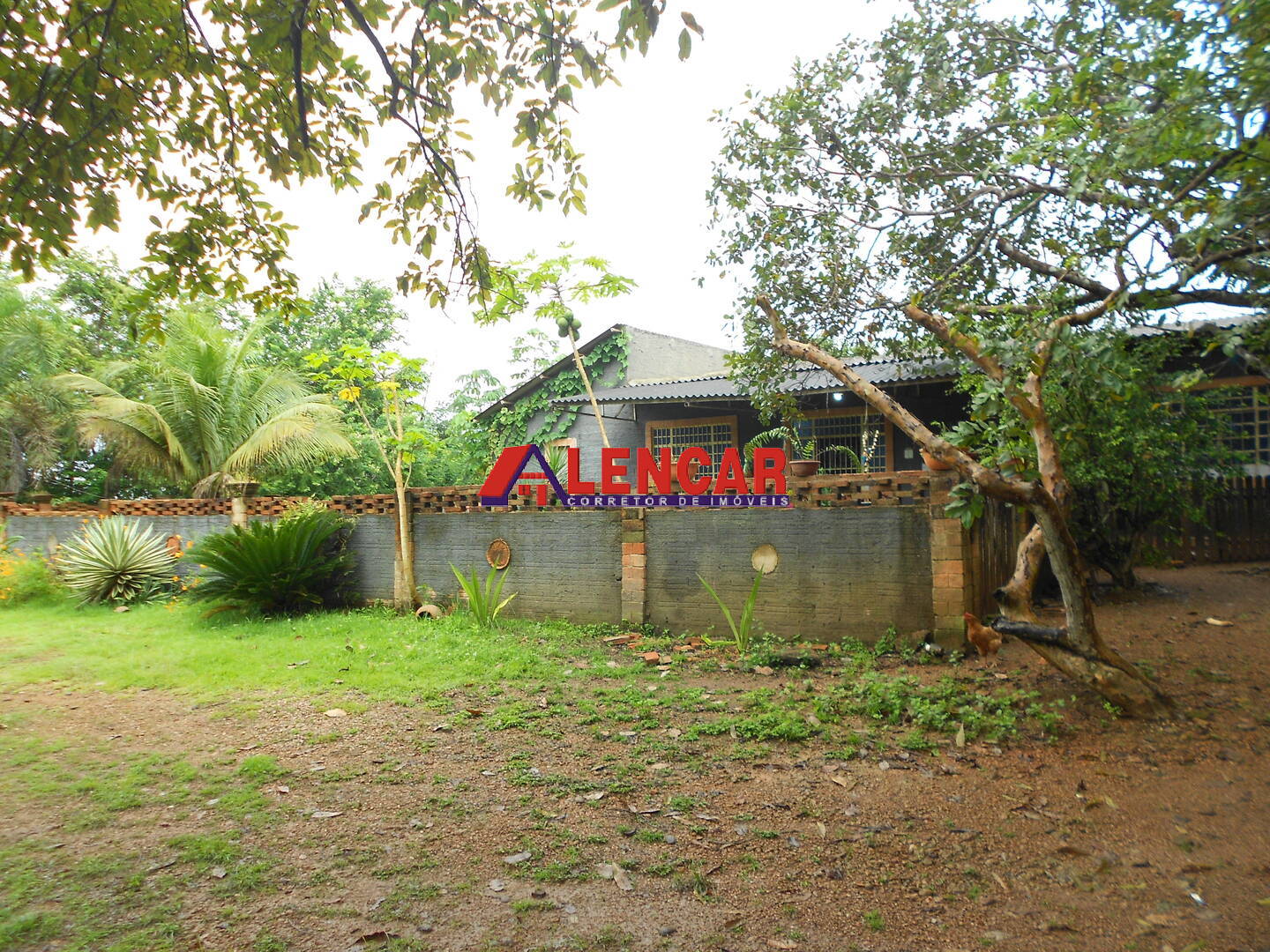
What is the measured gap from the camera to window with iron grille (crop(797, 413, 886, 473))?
1255 cm

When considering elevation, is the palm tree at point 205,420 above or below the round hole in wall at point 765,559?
above

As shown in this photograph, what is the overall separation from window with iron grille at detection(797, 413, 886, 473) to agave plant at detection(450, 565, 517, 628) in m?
6.15

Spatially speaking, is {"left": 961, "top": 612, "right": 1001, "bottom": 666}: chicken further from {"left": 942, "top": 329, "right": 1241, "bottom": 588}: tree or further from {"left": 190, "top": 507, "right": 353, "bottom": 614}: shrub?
{"left": 190, "top": 507, "right": 353, "bottom": 614}: shrub

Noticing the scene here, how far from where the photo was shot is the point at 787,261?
8055 mm

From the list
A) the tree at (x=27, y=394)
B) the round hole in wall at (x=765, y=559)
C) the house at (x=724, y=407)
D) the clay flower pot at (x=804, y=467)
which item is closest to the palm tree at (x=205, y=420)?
the tree at (x=27, y=394)

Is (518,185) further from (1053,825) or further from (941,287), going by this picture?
(1053,825)

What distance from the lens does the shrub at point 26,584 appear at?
10711mm

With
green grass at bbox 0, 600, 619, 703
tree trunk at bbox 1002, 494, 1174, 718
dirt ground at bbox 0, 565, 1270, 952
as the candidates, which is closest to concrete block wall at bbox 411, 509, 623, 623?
green grass at bbox 0, 600, 619, 703

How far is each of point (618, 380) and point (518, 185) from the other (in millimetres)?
11484

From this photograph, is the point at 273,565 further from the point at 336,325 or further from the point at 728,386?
the point at 336,325

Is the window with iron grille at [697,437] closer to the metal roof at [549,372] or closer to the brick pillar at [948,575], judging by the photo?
the metal roof at [549,372]

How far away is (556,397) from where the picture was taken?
630 inches

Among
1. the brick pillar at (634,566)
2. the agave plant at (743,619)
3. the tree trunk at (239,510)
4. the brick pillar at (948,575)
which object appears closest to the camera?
the brick pillar at (948,575)

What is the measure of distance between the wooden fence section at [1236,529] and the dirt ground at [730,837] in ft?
21.0
